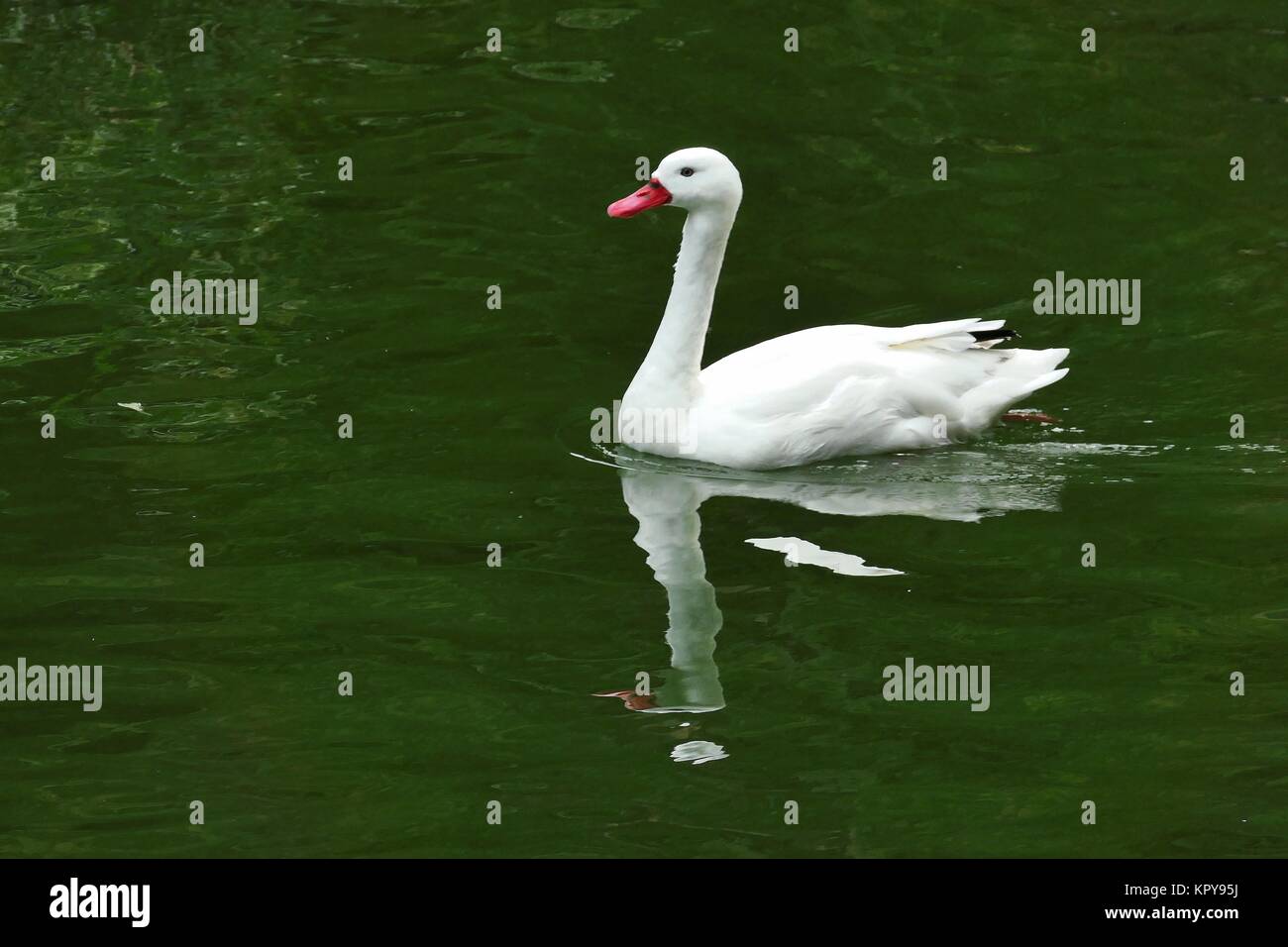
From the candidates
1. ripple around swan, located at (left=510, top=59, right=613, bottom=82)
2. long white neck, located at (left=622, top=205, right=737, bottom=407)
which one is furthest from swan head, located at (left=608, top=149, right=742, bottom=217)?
ripple around swan, located at (left=510, top=59, right=613, bottom=82)

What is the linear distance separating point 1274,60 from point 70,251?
33.8ft

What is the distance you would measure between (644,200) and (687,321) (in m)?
0.79

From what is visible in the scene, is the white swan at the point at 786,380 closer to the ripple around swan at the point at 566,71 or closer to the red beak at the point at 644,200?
the red beak at the point at 644,200

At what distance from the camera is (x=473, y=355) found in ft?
41.8

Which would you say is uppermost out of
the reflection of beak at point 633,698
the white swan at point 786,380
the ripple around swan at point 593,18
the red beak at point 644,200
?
the ripple around swan at point 593,18

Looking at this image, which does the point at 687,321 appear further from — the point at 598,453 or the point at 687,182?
the point at 598,453

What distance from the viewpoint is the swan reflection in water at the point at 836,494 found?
33.0ft

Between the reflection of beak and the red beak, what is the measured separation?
3092 millimetres

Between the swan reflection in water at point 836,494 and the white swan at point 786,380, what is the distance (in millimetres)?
127

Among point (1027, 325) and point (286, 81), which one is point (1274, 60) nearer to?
point (1027, 325)

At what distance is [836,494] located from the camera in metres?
10.9

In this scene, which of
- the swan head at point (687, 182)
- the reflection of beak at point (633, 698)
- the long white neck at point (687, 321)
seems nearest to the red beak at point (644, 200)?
the swan head at point (687, 182)

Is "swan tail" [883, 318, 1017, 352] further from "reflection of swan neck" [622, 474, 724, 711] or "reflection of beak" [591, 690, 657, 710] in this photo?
"reflection of beak" [591, 690, 657, 710]

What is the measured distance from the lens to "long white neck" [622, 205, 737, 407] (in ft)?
36.6
